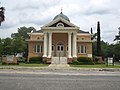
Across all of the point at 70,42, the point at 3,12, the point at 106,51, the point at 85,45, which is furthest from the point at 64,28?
the point at 106,51

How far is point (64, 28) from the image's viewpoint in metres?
62.1

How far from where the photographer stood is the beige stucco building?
2454 inches

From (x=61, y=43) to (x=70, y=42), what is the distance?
417 centimetres

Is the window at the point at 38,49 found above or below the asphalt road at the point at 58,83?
above

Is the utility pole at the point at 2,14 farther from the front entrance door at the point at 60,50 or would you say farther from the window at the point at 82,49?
the window at the point at 82,49

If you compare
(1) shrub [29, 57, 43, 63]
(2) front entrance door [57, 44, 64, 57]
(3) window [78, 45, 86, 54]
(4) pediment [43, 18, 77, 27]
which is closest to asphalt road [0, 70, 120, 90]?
(1) shrub [29, 57, 43, 63]

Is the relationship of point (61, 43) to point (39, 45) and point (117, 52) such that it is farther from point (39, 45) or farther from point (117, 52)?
point (117, 52)

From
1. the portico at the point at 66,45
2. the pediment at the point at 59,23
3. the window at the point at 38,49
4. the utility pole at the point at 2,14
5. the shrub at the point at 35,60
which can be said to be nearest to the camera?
the utility pole at the point at 2,14

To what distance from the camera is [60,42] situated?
216 ft

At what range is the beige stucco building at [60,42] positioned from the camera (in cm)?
6234

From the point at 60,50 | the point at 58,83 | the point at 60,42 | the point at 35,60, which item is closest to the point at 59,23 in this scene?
the point at 60,42

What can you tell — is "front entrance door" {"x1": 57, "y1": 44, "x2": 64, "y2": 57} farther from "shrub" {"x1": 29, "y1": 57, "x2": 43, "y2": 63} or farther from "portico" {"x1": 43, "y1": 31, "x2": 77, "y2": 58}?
"shrub" {"x1": 29, "y1": 57, "x2": 43, "y2": 63}

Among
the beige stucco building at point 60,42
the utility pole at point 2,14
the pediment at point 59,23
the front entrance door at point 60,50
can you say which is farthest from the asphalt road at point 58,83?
the front entrance door at point 60,50

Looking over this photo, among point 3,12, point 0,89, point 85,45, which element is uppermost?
point 3,12
